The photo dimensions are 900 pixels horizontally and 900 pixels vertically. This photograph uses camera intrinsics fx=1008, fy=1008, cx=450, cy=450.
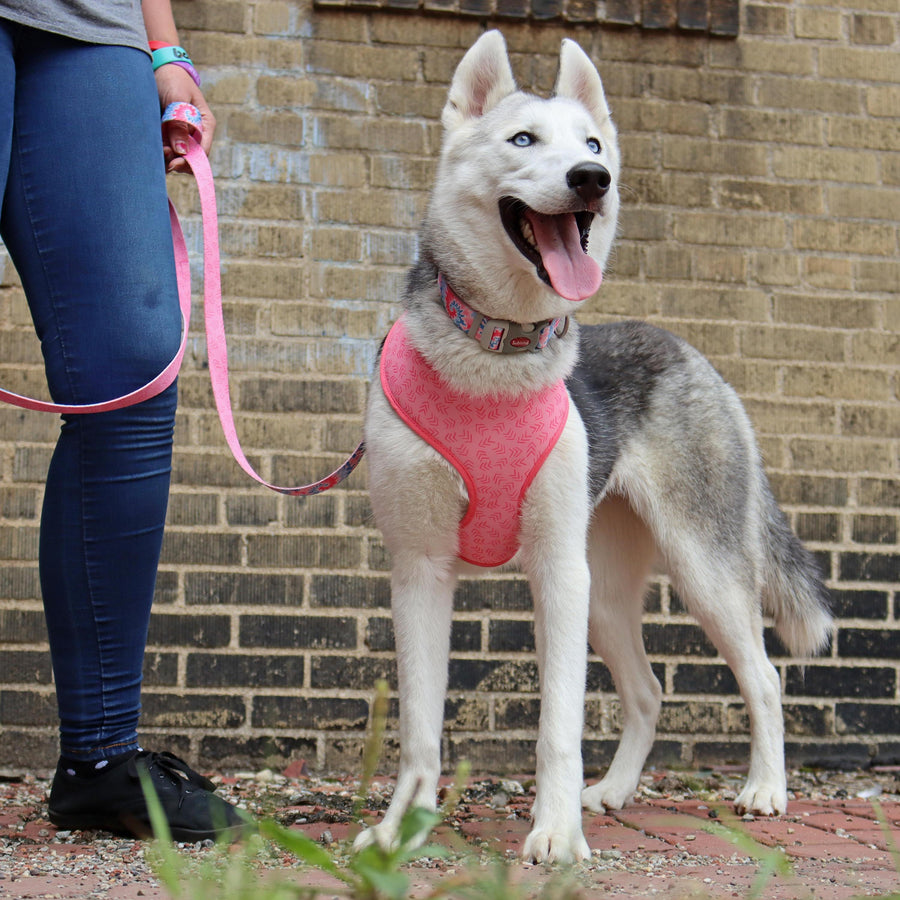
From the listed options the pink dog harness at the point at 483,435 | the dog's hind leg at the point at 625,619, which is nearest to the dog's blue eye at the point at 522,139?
the pink dog harness at the point at 483,435

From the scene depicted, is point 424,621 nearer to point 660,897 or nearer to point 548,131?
point 660,897

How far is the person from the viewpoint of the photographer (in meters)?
2.20

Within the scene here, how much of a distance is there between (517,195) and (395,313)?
1.82 meters

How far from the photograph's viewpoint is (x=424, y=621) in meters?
2.52

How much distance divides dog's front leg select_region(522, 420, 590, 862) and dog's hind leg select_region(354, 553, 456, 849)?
0.79ft

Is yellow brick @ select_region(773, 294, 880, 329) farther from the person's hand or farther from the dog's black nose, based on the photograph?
the person's hand

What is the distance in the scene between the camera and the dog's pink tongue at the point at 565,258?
7.59 feet

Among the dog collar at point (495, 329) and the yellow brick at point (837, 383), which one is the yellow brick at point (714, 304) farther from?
the dog collar at point (495, 329)

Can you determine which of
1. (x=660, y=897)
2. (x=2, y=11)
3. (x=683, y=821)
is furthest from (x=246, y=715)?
(x=683, y=821)

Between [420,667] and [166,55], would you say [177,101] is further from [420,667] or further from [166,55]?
[420,667]

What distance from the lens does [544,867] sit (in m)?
2.13

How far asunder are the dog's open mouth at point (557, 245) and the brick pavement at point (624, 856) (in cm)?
117

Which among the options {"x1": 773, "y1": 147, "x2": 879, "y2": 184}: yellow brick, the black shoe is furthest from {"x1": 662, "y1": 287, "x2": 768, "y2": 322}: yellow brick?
the black shoe

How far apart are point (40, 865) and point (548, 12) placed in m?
3.67
